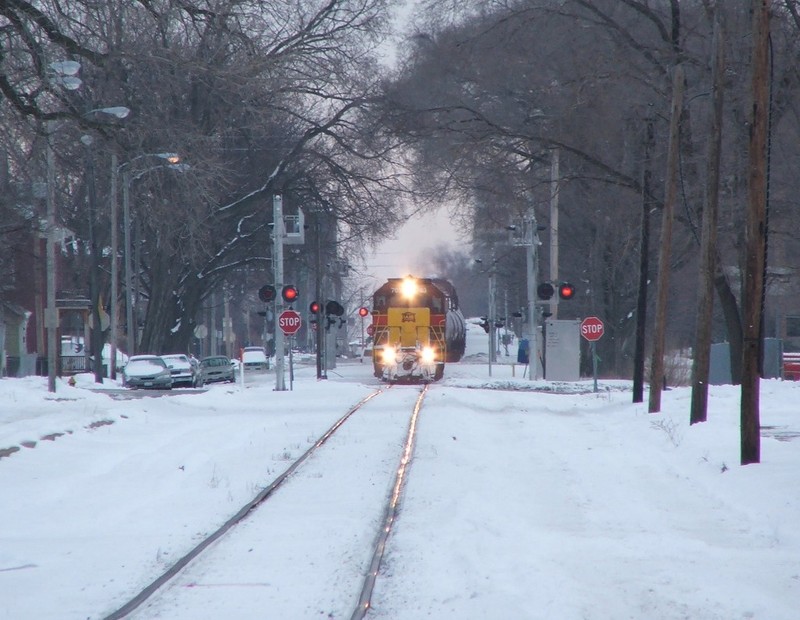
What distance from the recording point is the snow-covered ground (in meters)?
8.05

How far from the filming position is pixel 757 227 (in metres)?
13.7

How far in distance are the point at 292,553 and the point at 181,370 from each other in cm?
3764

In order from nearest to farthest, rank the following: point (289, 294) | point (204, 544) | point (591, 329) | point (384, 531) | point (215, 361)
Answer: point (204, 544)
point (384, 531)
point (591, 329)
point (289, 294)
point (215, 361)

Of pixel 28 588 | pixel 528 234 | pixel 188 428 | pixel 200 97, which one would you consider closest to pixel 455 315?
pixel 528 234

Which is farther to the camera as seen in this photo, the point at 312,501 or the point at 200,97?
the point at 200,97

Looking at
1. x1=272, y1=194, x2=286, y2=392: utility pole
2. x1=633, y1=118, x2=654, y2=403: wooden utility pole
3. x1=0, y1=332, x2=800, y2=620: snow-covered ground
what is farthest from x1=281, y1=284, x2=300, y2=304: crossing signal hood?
x1=0, y1=332, x2=800, y2=620: snow-covered ground

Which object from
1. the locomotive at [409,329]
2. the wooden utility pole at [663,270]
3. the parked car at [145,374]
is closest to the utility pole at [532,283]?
the locomotive at [409,329]

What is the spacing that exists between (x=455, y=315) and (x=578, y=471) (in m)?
39.4

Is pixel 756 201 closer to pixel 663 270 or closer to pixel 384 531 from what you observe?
pixel 384 531

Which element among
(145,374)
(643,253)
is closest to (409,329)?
(145,374)

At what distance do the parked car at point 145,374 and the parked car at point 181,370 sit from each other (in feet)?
9.65

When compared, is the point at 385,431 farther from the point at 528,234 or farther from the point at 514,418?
the point at 528,234

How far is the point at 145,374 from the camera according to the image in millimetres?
42375

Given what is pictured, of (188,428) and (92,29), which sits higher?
(92,29)
